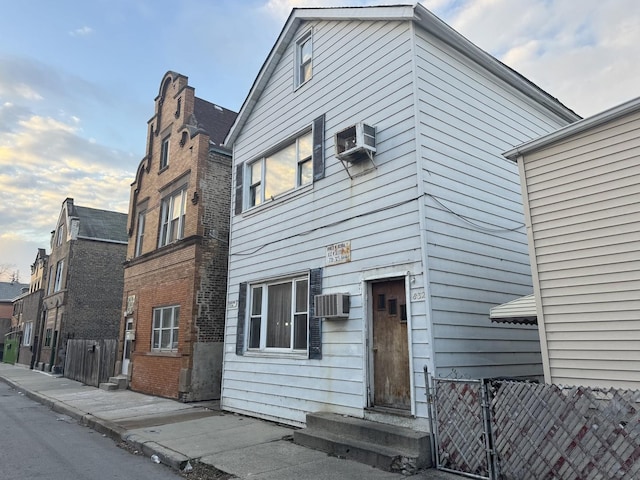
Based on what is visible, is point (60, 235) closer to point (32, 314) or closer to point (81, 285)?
point (81, 285)

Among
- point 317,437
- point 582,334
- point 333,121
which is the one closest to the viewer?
point 582,334

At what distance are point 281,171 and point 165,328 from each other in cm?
688

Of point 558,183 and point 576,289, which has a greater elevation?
point 558,183

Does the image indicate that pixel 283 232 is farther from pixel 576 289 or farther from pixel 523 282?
pixel 576 289

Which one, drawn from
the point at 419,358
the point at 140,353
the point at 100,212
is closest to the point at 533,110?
the point at 419,358

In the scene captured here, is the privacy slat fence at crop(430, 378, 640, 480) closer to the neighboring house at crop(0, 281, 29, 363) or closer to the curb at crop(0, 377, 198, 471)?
the curb at crop(0, 377, 198, 471)

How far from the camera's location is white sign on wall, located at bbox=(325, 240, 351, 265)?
8.12 metres

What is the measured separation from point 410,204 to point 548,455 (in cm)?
380

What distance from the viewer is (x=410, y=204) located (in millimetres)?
7078

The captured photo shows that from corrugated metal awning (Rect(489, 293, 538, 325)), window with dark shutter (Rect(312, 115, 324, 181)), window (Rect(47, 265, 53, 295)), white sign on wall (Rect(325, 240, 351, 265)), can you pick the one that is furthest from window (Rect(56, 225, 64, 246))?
corrugated metal awning (Rect(489, 293, 538, 325))

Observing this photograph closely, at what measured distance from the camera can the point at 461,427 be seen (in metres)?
5.75

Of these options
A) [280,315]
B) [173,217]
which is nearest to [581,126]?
[280,315]

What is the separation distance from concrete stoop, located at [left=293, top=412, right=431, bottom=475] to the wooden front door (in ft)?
1.52

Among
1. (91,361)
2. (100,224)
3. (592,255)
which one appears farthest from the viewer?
(100,224)
